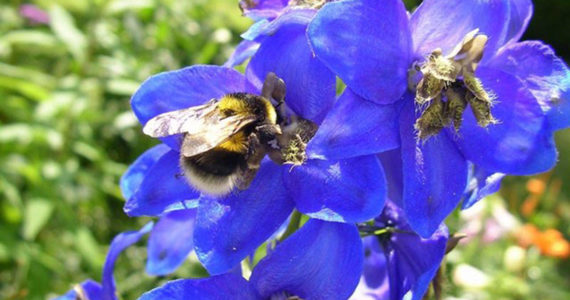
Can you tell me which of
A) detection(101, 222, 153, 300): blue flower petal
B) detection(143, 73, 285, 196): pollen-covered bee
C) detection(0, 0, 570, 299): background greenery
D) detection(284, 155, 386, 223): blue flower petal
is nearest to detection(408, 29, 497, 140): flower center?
detection(284, 155, 386, 223): blue flower petal

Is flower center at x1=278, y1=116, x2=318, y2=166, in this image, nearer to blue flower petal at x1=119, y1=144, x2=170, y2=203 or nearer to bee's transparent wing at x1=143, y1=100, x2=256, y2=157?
bee's transparent wing at x1=143, y1=100, x2=256, y2=157

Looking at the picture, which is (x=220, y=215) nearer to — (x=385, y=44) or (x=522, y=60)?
(x=385, y=44)

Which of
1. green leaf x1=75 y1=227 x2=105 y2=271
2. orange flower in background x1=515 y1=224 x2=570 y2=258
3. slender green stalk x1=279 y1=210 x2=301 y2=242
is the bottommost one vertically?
orange flower in background x1=515 y1=224 x2=570 y2=258

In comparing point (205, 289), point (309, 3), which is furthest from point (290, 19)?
point (205, 289)

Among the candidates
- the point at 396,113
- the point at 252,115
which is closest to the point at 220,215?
the point at 252,115

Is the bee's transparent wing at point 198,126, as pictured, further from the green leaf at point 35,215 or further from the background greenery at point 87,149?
the green leaf at point 35,215
